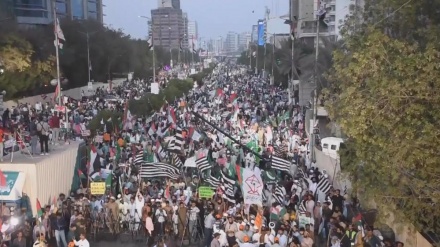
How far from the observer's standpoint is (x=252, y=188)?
14.2 metres

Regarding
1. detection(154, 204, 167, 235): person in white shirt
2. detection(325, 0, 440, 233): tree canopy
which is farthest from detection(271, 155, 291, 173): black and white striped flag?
detection(325, 0, 440, 233): tree canopy

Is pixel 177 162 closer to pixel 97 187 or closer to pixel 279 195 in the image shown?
pixel 97 187

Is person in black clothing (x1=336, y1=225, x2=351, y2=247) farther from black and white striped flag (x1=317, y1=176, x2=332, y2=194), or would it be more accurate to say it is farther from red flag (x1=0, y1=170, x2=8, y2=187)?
red flag (x1=0, y1=170, x2=8, y2=187)

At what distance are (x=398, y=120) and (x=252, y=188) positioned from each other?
4.79m

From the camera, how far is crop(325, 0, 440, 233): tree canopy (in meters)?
10.1

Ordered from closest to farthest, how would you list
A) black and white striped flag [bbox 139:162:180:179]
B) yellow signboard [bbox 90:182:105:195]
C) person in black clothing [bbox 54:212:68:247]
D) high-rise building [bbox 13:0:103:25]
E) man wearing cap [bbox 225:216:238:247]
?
man wearing cap [bbox 225:216:238:247], person in black clothing [bbox 54:212:68:247], yellow signboard [bbox 90:182:105:195], black and white striped flag [bbox 139:162:180:179], high-rise building [bbox 13:0:103:25]

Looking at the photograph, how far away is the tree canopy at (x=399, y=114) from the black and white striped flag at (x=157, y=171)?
6.02m

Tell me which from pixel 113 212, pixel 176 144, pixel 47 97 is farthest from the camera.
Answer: pixel 47 97

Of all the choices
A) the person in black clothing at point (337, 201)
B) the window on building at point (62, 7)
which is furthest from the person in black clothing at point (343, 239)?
the window on building at point (62, 7)

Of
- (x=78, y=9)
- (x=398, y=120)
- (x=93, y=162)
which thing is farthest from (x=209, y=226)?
(x=78, y=9)

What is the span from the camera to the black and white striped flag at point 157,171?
661 inches

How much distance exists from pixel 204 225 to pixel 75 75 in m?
48.7

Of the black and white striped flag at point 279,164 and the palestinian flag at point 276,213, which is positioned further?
the black and white striped flag at point 279,164

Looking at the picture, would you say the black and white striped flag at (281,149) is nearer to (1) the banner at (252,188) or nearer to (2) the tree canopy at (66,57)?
(1) the banner at (252,188)
